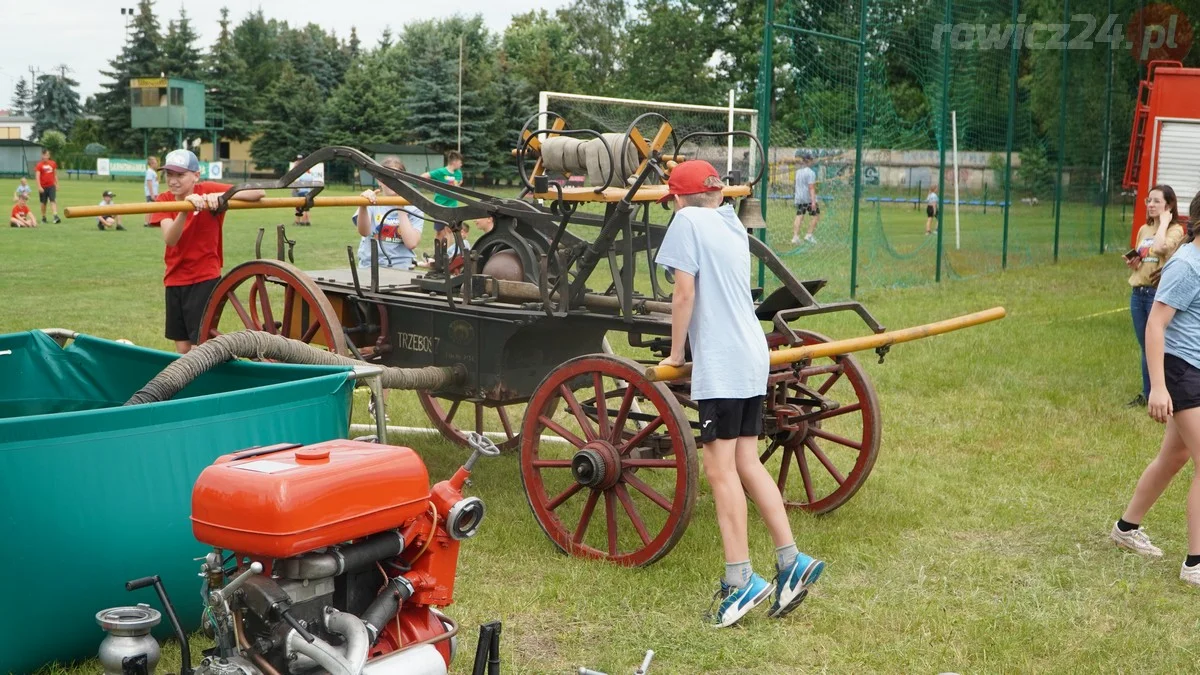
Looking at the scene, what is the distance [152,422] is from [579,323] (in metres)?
2.36

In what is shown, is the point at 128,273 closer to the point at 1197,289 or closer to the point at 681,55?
the point at 1197,289

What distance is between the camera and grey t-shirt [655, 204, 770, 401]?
16.4 feet

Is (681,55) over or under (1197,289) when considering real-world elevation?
over

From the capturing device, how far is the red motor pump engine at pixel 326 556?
3.39 metres

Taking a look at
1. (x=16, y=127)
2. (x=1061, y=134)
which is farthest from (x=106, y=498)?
(x=16, y=127)

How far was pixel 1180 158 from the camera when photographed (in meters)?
13.0

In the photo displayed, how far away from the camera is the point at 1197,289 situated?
5.54 m

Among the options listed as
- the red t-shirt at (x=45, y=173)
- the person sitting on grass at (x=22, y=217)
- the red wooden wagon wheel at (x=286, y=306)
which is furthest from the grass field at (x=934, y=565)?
the red t-shirt at (x=45, y=173)

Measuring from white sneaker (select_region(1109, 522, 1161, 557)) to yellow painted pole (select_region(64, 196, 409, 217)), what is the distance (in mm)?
4064

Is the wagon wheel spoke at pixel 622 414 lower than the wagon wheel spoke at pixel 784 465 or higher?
higher

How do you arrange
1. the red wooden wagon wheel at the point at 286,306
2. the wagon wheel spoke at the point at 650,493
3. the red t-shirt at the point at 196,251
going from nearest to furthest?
the wagon wheel spoke at the point at 650,493 → the red wooden wagon wheel at the point at 286,306 → the red t-shirt at the point at 196,251

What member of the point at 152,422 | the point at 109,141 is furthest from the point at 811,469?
the point at 109,141

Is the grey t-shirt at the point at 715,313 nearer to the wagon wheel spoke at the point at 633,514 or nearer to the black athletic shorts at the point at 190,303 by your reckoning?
the wagon wheel spoke at the point at 633,514

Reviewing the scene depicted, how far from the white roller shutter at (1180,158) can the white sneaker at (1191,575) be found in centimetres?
817
